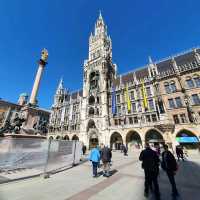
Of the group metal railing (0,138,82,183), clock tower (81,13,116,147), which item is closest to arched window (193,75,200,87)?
clock tower (81,13,116,147)

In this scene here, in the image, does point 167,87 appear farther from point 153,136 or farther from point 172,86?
point 153,136

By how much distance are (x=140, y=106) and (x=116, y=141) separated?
1176 cm

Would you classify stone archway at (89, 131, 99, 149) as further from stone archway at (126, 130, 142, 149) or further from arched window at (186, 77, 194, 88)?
arched window at (186, 77, 194, 88)

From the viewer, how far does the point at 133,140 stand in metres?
32.3

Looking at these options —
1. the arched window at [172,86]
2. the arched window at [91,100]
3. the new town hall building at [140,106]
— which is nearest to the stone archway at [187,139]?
the new town hall building at [140,106]

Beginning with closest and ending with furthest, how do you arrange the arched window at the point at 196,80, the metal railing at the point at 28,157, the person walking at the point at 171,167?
the person walking at the point at 171,167 < the metal railing at the point at 28,157 < the arched window at the point at 196,80

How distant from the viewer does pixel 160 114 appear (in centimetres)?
2839

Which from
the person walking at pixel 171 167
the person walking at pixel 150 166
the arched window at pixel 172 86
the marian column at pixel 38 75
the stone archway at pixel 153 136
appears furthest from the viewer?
the arched window at pixel 172 86

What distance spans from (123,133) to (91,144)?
11423 millimetres

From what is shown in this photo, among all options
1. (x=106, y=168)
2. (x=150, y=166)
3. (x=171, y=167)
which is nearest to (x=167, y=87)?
(x=106, y=168)

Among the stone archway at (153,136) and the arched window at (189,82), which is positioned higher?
the arched window at (189,82)

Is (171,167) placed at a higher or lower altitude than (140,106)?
lower

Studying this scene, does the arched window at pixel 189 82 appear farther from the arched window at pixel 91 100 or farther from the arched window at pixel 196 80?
the arched window at pixel 91 100

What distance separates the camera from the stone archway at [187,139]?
24.2m
